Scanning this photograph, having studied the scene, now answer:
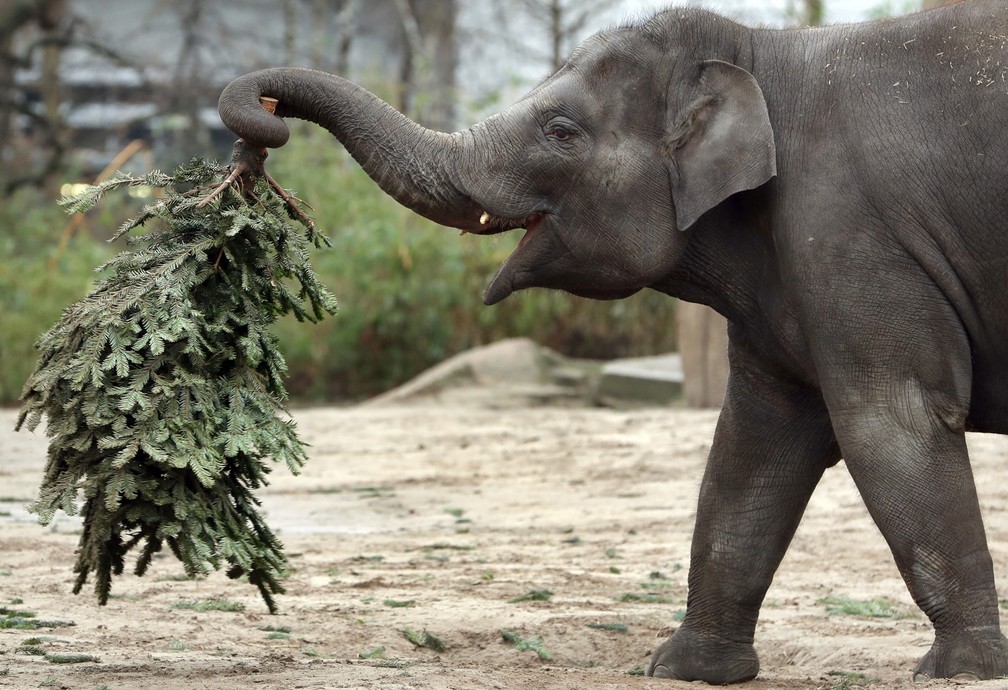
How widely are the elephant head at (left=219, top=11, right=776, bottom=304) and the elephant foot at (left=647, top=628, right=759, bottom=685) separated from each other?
120 centimetres

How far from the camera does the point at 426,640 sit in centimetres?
513

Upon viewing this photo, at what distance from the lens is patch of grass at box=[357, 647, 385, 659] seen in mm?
4789

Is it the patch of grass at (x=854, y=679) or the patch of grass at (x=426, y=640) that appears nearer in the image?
the patch of grass at (x=854, y=679)

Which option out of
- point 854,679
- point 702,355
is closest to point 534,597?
point 854,679

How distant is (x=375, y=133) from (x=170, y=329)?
36.0 inches

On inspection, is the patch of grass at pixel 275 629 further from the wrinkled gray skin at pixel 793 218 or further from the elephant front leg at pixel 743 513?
the wrinkled gray skin at pixel 793 218

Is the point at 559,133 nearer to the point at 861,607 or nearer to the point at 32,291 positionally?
the point at 861,607

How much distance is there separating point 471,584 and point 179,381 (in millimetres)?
2421

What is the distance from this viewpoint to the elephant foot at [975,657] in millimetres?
4215

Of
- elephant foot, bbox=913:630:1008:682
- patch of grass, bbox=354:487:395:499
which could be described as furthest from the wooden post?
elephant foot, bbox=913:630:1008:682

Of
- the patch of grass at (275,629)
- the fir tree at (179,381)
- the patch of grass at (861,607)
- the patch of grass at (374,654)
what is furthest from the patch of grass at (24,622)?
the patch of grass at (861,607)

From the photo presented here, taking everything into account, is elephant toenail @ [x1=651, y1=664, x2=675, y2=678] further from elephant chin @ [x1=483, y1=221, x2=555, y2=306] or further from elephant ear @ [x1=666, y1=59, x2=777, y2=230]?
elephant ear @ [x1=666, y1=59, x2=777, y2=230]

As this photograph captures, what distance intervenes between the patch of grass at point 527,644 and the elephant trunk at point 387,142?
1.48 meters

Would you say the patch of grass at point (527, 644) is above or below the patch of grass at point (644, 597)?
below
